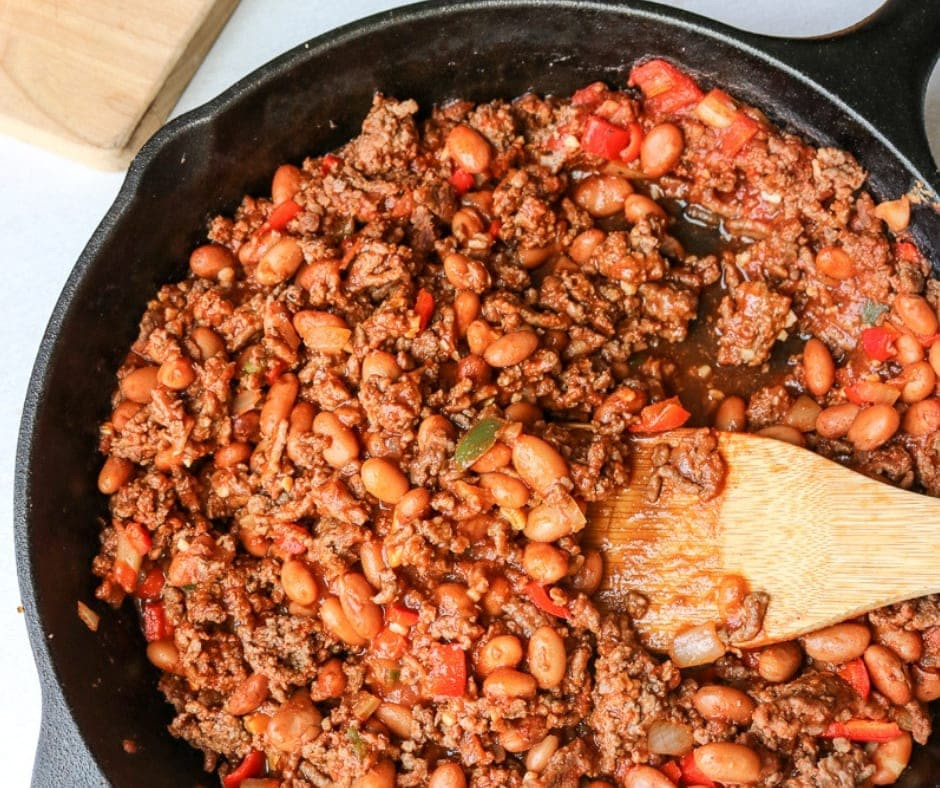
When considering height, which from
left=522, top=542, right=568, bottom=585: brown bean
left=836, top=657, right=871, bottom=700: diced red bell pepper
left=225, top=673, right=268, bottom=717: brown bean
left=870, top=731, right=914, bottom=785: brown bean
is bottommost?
left=870, top=731, right=914, bottom=785: brown bean

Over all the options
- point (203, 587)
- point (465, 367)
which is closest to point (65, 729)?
point (203, 587)

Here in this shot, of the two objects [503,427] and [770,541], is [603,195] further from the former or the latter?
[770,541]

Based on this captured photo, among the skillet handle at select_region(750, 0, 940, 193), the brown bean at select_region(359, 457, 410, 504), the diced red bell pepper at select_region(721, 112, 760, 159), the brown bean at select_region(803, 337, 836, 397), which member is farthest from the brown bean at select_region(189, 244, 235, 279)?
the brown bean at select_region(803, 337, 836, 397)

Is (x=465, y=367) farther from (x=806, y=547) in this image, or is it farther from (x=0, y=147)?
(x=0, y=147)

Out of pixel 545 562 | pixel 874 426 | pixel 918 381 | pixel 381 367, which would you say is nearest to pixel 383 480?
pixel 381 367

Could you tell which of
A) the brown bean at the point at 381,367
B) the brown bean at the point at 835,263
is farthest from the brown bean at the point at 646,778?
the brown bean at the point at 835,263

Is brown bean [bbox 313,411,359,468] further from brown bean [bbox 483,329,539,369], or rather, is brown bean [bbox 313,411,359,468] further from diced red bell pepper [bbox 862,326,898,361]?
diced red bell pepper [bbox 862,326,898,361]
